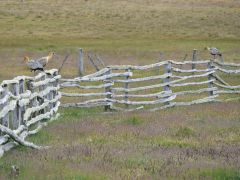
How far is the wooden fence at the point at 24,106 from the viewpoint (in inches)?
494

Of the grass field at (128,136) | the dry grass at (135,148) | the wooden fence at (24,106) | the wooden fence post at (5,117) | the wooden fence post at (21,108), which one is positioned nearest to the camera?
the dry grass at (135,148)

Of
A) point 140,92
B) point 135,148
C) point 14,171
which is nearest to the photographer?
point 14,171

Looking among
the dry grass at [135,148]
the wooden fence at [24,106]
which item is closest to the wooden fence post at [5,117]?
the wooden fence at [24,106]

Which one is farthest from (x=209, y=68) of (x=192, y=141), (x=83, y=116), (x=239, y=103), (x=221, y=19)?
(x=221, y=19)

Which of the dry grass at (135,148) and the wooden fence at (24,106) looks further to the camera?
the wooden fence at (24,106)

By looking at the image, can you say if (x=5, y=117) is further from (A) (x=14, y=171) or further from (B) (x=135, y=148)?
(A) (x=14, y=171)

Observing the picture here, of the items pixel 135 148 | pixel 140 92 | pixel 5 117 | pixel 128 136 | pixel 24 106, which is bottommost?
pixel 140 92

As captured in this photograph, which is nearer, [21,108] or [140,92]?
[21,108]

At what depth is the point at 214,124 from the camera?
1666 cm

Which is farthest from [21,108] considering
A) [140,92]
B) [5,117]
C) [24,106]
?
[140,92]

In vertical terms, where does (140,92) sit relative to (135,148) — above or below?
below

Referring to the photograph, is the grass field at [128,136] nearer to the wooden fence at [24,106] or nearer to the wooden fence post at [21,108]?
the wooden fence at [24,106]

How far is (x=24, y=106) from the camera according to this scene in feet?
47.9

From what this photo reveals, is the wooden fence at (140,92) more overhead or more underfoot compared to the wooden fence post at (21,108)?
more underfoot
